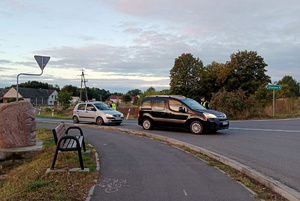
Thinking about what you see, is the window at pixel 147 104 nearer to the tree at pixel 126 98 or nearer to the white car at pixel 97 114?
the white car at pixel 97 114

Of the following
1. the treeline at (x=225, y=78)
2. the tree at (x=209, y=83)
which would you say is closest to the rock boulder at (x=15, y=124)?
the treeline at (x=225, y=78)

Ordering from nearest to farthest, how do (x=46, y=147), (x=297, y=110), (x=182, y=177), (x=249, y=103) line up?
1. (x=182, y=177)
2. (x=46, y=147)
3. (x=249, y=103)
4. (x=297, y=110)

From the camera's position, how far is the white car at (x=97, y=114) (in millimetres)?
18234

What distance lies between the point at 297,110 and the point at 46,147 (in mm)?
25953

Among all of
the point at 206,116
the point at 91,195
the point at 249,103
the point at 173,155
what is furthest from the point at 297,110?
the point at 91,195

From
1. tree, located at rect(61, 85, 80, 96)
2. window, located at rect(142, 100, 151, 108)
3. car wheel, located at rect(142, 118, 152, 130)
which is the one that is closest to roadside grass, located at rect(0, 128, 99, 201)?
car wheel, located at rect(142, 118, 152, 130)

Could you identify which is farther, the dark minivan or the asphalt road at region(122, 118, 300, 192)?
the dark minivan

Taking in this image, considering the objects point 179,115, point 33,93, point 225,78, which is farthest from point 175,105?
point 33,93

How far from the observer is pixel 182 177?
5.94 metres

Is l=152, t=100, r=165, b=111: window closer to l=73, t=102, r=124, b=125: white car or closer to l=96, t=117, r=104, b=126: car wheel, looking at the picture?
l=73, t=102, r=124, b=125: white car

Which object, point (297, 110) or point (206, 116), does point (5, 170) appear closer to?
point (206, 116)

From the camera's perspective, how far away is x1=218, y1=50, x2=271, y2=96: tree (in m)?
55.5

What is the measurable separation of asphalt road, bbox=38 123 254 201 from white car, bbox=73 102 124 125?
377 inches

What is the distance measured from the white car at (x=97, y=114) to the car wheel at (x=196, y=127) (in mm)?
6488
